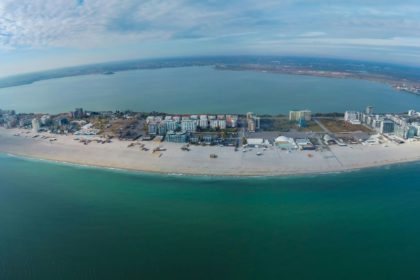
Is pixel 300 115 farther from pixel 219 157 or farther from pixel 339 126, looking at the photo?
pixel 219 157

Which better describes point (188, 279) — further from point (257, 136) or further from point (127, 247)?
point (257, 136)

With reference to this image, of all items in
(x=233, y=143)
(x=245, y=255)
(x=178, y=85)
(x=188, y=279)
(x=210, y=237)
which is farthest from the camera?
(x=178, y=85)

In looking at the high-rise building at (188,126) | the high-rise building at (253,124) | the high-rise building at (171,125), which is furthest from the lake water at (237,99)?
the high-rise building at (171,125)

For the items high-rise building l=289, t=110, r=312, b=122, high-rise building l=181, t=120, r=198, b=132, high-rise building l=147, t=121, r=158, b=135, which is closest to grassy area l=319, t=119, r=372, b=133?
high-rise building l=289, t=110, r=312, b=122

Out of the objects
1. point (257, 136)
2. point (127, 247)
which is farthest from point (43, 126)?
point (127, 247)

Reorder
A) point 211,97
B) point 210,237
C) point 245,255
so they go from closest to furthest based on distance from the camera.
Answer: point 245,255 → point 210,237 → point 211,97

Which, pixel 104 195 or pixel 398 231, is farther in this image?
pixel 104 195

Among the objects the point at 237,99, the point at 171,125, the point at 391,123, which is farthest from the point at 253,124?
the point at 237,99
